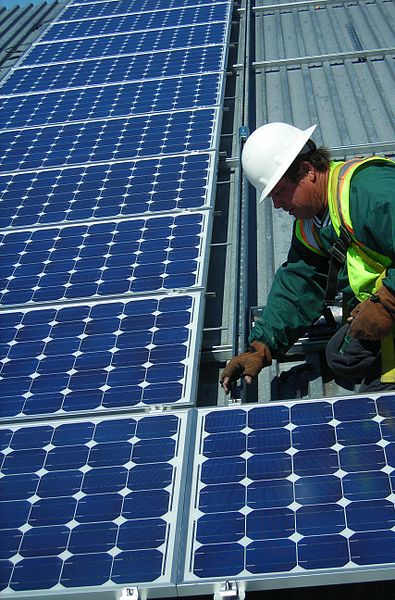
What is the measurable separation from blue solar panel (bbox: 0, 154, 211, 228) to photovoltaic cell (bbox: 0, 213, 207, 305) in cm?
28

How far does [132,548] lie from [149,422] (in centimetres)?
98

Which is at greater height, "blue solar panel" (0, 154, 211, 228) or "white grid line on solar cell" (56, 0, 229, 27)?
"blue solar panel" (0, 154, 211, 228)

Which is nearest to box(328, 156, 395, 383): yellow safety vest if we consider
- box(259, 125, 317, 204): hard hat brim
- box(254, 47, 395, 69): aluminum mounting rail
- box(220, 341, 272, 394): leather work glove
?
box(259, 125, 317, 204): hard hat brim

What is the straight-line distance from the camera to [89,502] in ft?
14.4

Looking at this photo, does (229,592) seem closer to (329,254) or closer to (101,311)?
(329,254)

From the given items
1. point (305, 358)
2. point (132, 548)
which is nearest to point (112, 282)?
point (305, 358)

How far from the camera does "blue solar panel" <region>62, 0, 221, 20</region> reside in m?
15.5

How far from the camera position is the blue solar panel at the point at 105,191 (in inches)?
298

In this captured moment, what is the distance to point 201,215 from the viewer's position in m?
7.07

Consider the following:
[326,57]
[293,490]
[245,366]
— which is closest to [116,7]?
[326,57]

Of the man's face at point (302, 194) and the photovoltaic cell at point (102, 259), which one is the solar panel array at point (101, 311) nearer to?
the photovoltaic cell at point (102, 259)

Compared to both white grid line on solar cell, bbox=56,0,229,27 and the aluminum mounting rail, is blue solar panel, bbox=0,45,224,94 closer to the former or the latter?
the aluminum mounting rail

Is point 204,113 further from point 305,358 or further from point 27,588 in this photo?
point 27,588

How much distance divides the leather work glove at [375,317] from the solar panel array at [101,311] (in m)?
1.16
